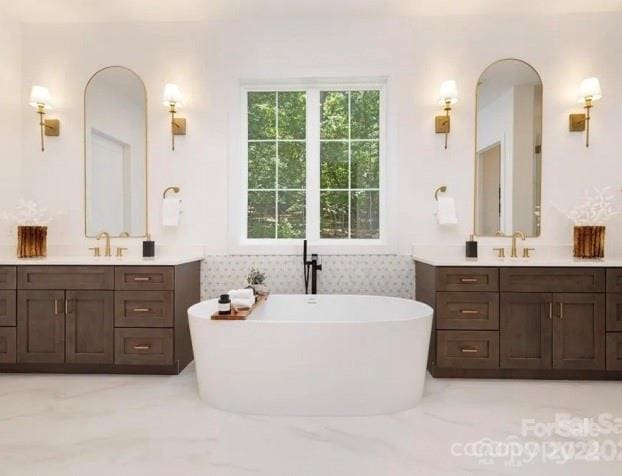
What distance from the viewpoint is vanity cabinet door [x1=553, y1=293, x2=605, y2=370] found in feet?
9.34

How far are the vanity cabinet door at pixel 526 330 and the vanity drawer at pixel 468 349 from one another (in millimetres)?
64

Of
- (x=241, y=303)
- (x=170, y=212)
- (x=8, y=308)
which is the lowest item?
(x=8, y=308)

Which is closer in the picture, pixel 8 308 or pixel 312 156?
pixel 8 308

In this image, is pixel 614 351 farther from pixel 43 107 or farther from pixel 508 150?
pixel 43 107

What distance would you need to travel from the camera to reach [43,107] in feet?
11.2

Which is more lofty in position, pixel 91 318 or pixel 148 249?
pixel 148 249

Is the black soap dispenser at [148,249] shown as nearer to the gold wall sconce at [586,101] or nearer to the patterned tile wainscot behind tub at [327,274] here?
the patterned tile wainscot behind tub at [327,274]

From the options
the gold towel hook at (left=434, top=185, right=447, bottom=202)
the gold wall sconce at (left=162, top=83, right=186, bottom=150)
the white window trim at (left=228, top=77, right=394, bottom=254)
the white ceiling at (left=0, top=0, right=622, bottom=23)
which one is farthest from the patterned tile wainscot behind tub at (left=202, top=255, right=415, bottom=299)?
the white ceiling at (left=0, top=0, right=622, bottom=23)

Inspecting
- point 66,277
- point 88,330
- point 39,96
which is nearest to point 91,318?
point 88,330

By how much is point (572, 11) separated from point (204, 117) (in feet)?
9.68

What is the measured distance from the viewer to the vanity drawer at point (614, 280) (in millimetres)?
2848

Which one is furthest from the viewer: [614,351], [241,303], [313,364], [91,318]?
[91,318]

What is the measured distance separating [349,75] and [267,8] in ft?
2.61

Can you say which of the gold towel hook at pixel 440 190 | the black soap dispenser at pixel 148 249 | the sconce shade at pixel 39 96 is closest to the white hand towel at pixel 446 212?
the gold towel hook at pixel 440 190
